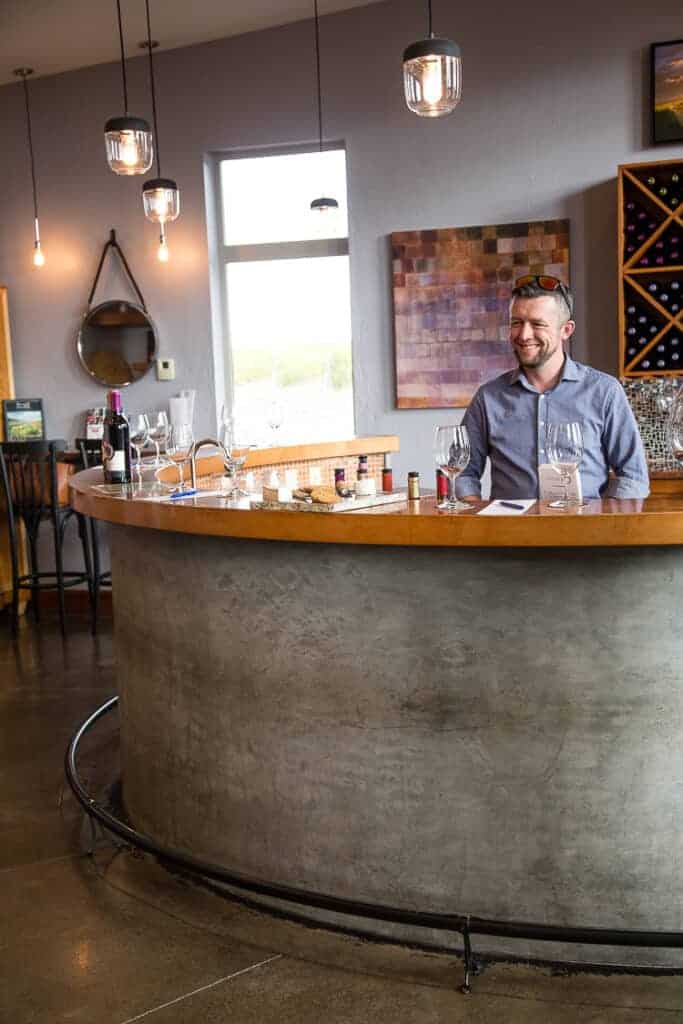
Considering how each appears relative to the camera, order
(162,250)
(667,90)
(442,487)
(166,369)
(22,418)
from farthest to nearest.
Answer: (22,418)
(166,369)
(162,250)
(667,90)
(442,487)

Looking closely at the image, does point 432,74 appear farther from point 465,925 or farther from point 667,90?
point 667,90

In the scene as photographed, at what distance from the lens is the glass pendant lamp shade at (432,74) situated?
11.3ft

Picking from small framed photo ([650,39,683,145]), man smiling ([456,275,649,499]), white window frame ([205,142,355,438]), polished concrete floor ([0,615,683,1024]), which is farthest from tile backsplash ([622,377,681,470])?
polished concrete floor ([0,615,683,1024])

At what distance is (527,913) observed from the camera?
2.59m

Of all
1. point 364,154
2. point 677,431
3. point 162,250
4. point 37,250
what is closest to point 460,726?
point 677,431

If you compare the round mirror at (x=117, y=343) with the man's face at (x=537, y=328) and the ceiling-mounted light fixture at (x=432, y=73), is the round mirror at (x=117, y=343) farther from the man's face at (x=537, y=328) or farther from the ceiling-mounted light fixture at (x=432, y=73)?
the man's face at (x=537, y=328)

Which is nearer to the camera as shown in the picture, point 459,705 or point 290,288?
point 459,705

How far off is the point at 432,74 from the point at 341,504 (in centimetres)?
171

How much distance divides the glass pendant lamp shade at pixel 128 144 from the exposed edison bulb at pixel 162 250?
8.93 feet

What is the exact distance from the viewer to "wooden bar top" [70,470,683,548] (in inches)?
89.2

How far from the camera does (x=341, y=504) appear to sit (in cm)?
Answer: 261

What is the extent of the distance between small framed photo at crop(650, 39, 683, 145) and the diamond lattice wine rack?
13.3 inches

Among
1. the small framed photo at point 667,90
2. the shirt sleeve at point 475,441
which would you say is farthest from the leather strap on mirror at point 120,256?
the shirt sleeve at point 475,441

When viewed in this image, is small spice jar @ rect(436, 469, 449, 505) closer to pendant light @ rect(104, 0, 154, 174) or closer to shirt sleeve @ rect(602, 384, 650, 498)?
shirt sleeve @ rect(602, 384, 650, 498)
